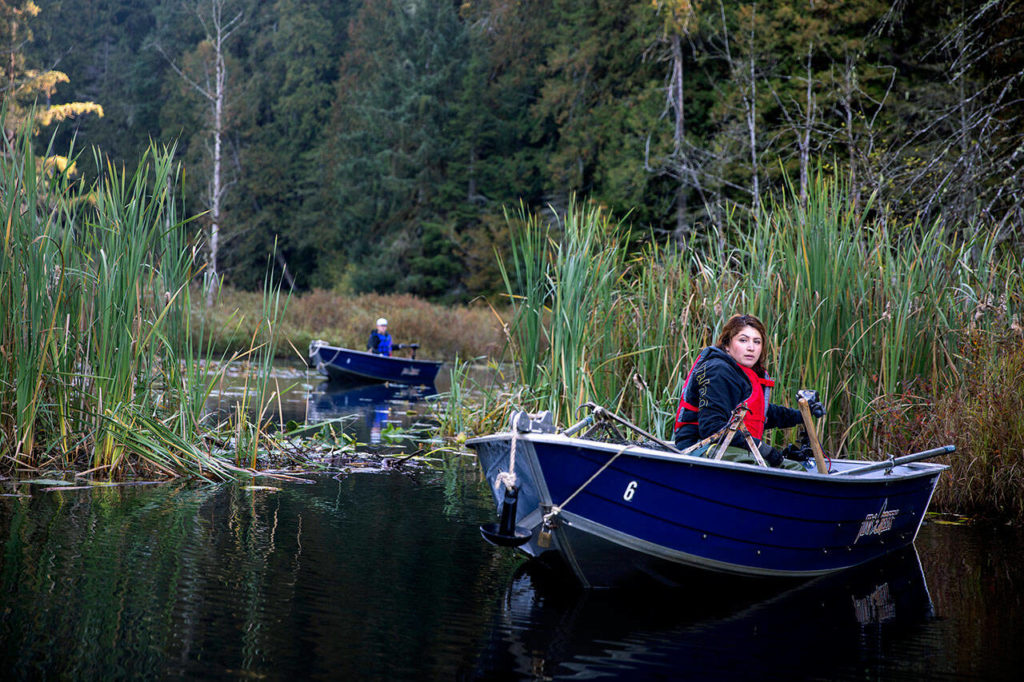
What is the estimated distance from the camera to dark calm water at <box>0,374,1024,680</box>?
12.7ft

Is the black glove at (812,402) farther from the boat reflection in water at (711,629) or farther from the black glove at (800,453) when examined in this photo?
the boat reflection in water at (711,629)

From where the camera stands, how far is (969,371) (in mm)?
7695

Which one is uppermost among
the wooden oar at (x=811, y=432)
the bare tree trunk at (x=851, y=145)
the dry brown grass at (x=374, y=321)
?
the bare tree trunk at (x=851, y=145)

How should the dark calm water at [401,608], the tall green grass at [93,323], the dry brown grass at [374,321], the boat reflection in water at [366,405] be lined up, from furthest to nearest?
the dry brown grass at [374,321] < the boat reflection in water at [366,405] < the tall green grass at [93,323] < the dark calm water at [401,608]

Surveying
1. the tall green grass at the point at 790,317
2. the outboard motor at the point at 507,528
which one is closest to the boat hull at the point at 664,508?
the outboard motor at the point at 507,528

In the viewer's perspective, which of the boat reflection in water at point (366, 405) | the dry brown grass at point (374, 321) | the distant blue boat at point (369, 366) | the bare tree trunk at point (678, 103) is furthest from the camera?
the bare tree trunk at point (678, 103)

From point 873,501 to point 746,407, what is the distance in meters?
1.24

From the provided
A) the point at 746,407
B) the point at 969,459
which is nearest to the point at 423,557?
the point at 746,407

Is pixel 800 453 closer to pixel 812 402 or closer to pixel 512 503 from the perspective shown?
pixel 812 402

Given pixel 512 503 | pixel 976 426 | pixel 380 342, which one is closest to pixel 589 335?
pixel 976 426

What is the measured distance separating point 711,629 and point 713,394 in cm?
117

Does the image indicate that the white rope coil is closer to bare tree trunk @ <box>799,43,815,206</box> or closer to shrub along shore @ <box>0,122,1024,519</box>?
shrub along shore @ <box>0,122,1024,519</box>

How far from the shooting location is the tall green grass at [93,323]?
6688mm

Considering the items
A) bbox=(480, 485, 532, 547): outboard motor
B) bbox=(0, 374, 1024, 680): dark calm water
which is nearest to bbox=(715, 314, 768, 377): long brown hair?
bbox=(0, 374, 1024, 680): dark calm water
